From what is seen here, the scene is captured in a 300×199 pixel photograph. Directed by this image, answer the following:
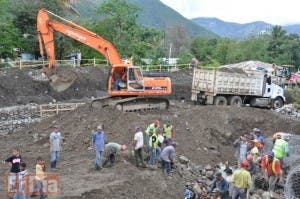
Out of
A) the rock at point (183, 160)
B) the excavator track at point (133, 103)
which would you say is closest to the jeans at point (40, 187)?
the rock at point (183, 160)

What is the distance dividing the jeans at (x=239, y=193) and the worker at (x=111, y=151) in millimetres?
4424

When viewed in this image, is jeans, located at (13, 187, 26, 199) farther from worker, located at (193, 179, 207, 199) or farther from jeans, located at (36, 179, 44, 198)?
worker, located at (193, 179, 207, 199)

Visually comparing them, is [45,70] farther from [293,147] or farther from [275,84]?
[293,147]

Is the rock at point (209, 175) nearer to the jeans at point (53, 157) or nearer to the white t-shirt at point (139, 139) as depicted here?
the white t-shirt at point (139, 139)

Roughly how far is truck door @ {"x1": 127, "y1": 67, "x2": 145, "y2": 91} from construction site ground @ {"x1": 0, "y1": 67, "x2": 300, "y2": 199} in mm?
1351

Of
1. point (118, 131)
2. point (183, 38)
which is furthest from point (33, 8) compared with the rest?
point (183, 38)

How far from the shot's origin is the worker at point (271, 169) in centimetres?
1364

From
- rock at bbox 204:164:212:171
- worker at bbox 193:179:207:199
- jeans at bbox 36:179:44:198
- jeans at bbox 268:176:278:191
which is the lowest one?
rock at bbox 204:164:212:171

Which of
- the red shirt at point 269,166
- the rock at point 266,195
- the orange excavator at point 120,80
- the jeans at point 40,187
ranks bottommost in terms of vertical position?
the rock at point 266,195

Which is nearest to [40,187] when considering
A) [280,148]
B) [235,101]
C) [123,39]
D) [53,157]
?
[53,157]

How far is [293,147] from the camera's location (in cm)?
1773

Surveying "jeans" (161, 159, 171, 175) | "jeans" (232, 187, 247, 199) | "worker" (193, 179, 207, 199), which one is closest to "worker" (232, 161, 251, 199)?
"jeans" (232, 187, 247, 199)

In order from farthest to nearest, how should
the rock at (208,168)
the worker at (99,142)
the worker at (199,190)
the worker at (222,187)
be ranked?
the rock at (208,168) < the worker at (99,142) < the worker at (199,190) < the worker at (222,187)

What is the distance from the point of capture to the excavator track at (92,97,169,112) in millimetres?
21422
